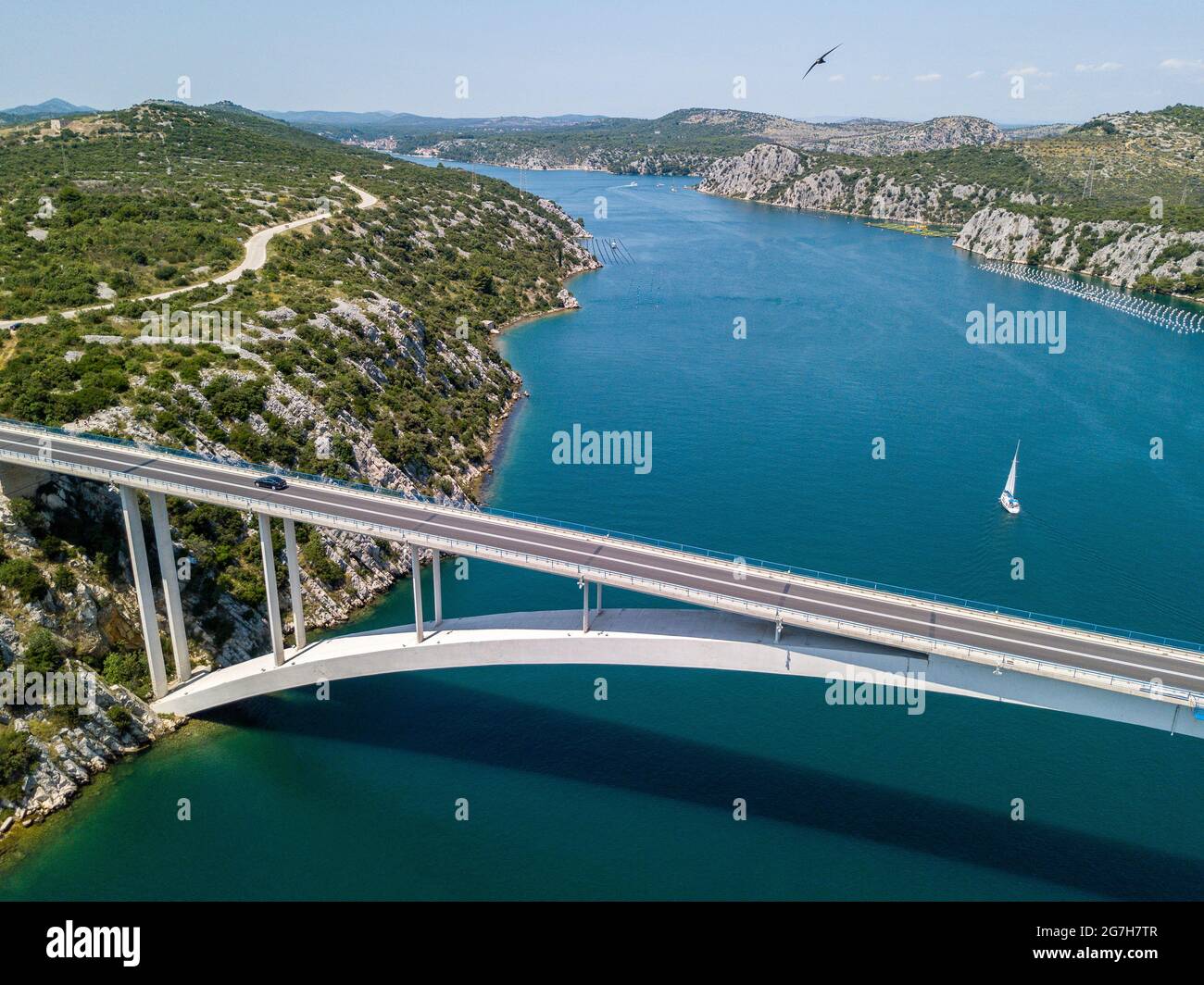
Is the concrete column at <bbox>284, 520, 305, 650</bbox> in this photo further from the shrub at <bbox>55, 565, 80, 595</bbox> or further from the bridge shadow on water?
the shrub at <bbox>55, 565, 80, 595</bbox>

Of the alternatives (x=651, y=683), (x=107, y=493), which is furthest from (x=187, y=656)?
(x=651, y=683)

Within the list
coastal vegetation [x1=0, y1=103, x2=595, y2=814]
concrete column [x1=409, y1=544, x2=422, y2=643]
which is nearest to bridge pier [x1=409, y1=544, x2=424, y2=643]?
concrete column [x1=409, y1=544, x2=422, y2=643]

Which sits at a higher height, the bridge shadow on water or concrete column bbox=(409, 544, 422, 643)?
concrete column bbox=(409, 544, 422, 643)

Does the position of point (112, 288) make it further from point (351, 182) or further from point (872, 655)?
point (351, 182)

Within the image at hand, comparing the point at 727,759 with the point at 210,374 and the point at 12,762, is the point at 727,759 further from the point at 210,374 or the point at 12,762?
the point at 210,374

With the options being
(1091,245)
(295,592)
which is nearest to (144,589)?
(295,592)

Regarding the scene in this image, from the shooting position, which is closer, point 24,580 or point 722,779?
point 722,779
